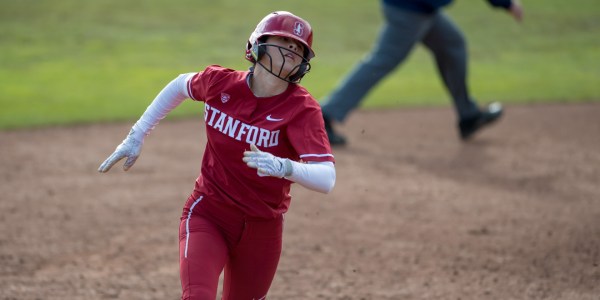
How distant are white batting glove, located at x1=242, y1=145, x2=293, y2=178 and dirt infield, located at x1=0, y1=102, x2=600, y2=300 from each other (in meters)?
1.92

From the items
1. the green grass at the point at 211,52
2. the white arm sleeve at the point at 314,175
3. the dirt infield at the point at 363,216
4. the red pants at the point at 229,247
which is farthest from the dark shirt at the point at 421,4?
the white arm sleeve at the point at 314,175

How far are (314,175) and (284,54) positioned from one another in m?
0.59

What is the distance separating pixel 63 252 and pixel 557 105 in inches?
299

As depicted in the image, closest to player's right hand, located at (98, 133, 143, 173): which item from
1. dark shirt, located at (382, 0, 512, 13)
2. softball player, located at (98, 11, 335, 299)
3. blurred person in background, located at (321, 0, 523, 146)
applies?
softball player, located at (98, 11, 335, 299)

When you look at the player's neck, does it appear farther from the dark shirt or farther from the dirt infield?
the dark shirt

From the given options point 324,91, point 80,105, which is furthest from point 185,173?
point 324,91

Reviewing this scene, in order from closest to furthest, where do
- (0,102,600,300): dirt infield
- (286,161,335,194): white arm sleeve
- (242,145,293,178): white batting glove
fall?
1. (242,145,293,178): white batting glove
2. (286,161,335,194): white arm sleeve
3. (0,102,600,300): dirt infield

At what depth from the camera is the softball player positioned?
162 inches

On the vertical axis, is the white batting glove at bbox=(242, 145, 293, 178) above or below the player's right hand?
above

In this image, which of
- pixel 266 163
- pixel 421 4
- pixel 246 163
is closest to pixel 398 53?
pixel 421 4

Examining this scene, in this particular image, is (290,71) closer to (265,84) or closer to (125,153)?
(265,84)

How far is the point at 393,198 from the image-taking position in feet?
26.0

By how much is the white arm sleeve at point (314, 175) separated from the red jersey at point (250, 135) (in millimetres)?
54

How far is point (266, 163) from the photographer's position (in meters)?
3.78
